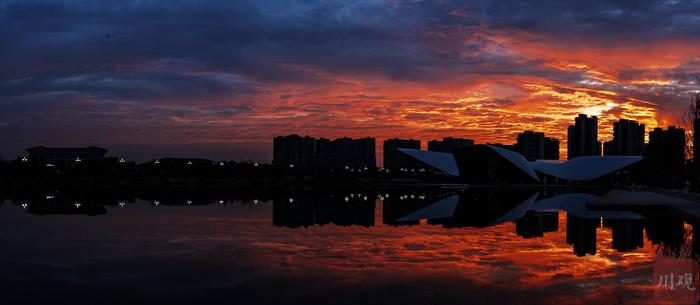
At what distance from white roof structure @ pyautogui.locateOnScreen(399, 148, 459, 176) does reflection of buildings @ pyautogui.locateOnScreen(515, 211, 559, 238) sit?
46165mm

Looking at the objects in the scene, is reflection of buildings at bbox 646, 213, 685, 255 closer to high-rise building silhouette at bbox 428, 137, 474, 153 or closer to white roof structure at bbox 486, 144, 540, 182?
white roof structure at bbox 486, 144, 540, 182

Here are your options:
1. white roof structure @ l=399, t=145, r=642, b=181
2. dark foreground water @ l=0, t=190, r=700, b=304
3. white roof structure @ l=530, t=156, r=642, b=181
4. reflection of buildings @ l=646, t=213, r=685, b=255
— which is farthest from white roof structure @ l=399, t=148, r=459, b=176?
dark foreground water @ l=0, t=190, r=700, b=304

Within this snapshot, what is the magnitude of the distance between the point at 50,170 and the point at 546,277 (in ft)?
272

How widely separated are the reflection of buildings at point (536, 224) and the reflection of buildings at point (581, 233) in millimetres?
510

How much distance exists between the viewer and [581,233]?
1888 cm

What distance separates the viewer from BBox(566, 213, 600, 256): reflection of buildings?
15303mm

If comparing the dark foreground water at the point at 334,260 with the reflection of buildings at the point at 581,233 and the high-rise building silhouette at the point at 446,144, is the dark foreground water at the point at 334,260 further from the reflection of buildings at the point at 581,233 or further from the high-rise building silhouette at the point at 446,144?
the high-rise building silhouette at the point at 446,144

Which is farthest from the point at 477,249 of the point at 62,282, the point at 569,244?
the point at 62,282

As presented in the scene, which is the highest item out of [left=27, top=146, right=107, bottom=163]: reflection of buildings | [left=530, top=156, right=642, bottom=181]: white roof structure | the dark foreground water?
[left=27, top=146, right=107, bottom=163]: reflection of buildings

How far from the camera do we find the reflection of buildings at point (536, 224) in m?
19.2

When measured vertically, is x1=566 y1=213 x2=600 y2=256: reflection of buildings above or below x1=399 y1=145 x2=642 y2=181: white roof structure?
below

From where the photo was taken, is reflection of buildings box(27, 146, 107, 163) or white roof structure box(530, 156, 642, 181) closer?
white roof structure box(530, 156, 642, 181)

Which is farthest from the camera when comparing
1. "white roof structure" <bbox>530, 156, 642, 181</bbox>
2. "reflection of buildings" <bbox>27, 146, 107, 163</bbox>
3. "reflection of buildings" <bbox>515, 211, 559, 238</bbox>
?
"reflection of buildings" <bbox>27, 146, 107, 163</bbox>

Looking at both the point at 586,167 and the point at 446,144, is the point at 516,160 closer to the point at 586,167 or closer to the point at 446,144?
the point at 586,167
